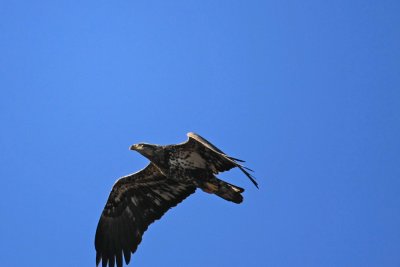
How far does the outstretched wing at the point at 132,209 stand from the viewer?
14320 mm

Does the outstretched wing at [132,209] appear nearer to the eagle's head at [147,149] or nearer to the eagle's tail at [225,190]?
the eagle's head at [147,149]

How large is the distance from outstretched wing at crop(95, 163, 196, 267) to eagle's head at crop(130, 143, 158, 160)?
1.25m

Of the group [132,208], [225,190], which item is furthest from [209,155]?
[132,208]

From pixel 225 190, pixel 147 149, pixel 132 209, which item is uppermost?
pixel 147 149

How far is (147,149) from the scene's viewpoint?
12961 millimetres

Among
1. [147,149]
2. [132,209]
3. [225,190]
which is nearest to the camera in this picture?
[225,190]

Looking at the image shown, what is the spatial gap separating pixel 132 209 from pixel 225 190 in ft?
10.5

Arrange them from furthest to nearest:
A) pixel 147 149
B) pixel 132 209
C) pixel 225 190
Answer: pixel 132 209, pixel 147 149, pixel 225 190

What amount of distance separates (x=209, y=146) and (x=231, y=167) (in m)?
1.19

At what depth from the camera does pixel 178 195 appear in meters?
14.4

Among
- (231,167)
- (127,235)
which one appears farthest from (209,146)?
(127,235)

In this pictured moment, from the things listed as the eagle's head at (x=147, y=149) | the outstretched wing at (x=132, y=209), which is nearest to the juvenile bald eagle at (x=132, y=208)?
the outstretched wing at (x=132, y=209)

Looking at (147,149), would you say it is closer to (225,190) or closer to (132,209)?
(225,190)

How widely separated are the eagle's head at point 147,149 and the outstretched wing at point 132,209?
1.25m
